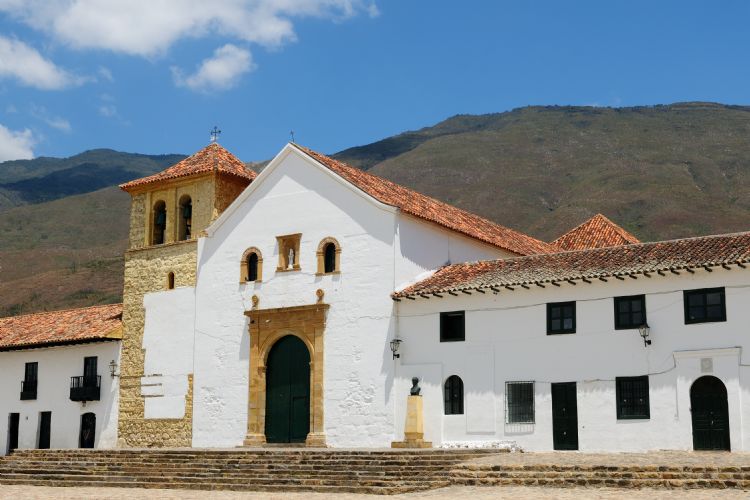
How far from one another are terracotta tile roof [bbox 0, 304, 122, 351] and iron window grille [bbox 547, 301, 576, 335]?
15445mm

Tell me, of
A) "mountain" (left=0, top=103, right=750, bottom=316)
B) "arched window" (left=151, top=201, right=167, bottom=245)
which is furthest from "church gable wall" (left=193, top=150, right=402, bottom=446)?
"mountain" (left=0, top=103, right=750, bottom=316)

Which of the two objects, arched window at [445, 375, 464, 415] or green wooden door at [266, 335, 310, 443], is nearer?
arched window at [445, 375, 464, 415]

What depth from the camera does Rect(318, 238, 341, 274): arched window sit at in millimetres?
28672

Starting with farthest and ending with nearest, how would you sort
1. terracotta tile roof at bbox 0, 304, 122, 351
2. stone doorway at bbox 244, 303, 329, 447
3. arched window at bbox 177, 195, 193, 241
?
1. terracotta tile roof at bbox 0, 304, 122, 351
2. arched window at bbox 177, 195, 193, 241
3. stone doorway at bbox 244, 303, 329, 447

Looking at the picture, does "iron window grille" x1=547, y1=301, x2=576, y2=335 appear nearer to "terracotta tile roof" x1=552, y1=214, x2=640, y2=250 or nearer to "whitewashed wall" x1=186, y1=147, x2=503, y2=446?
"whitewashed wall" x1=186, y1=147, x2=503, y2=446

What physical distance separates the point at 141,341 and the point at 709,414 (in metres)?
18.5

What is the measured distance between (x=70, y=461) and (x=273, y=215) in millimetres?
9311

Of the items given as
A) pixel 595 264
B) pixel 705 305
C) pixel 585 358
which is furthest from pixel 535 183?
pixel 705 305

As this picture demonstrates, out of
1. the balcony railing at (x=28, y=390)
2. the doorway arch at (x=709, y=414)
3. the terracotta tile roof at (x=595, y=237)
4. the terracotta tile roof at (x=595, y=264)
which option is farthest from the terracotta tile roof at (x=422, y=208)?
the balcony railing at (x=28, y=390)

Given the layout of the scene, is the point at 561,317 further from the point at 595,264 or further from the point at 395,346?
the point at 395,346

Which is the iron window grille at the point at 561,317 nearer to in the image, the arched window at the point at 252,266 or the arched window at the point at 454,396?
the arched window at the point at 454,396

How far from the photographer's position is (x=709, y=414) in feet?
74.0

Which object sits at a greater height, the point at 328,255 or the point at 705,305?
the point at 328,255

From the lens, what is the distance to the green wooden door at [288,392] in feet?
93.5
